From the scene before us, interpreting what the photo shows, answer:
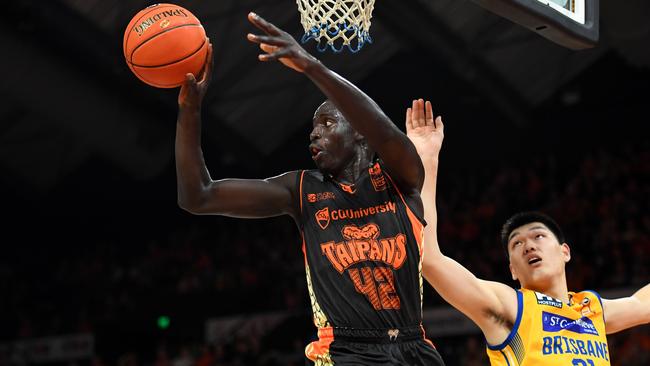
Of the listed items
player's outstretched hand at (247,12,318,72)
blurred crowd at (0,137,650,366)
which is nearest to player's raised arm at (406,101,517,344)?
player's outstretched hand at (247,12,318,72)

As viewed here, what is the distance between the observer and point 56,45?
16062 mm

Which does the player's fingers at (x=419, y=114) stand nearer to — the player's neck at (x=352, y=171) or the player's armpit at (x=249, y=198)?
the player's neck at (x=352, y=171)

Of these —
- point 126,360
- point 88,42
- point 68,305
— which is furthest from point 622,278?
point 68,305

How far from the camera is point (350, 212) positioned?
3586mm

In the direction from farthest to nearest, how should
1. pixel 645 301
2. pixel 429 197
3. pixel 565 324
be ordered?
1. pixel 645 301
2. pixel 565 324
3. pixel 429 197

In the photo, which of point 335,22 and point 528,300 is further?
point 528,300

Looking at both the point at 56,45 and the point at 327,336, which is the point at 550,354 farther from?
the point at 56,45

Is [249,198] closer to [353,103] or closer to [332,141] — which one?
[332,141]

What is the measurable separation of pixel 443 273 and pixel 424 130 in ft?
2.41

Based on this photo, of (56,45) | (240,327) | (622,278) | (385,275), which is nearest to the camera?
(385,275)

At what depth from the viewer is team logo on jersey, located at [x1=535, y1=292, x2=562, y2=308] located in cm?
468

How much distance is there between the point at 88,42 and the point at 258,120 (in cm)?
447

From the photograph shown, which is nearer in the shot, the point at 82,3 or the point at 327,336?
the point at 327,336

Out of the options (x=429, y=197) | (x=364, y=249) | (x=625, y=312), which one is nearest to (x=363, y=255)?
(x=364, y=249)
